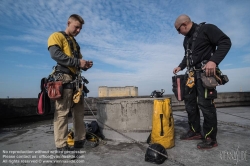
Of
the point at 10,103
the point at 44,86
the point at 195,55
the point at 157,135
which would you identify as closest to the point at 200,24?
the point at 195,55

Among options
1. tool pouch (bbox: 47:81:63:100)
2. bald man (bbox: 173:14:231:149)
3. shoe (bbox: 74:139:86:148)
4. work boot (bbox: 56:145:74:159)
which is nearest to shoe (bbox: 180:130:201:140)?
bald man (bbox: 173:14:231:149)

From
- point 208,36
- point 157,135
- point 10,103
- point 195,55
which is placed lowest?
point 157,135

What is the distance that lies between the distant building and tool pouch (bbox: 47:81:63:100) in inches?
590

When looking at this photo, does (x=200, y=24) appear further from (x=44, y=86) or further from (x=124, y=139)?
(x=44, y=86)

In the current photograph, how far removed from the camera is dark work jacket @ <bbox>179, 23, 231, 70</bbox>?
2547 millimetres

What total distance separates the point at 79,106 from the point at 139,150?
4.46 feet

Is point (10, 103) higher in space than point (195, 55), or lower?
lower

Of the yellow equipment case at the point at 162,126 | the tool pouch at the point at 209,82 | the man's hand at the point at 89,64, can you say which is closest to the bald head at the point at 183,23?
the tool pouch at the point at 209,82

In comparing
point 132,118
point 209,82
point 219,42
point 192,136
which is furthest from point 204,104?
point 132,118

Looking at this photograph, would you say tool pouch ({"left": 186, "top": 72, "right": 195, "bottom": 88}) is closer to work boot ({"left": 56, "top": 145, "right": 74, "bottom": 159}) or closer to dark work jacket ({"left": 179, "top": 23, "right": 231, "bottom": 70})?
dark work jacket ({"left": 179, "top": 23, "right": 231, "bottom": 70})

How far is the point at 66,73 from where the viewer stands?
2.77m

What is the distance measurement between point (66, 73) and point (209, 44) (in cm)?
263

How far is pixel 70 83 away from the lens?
2.75m

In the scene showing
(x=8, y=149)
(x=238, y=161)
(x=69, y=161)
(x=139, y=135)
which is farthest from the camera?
(x=139, y=135)
